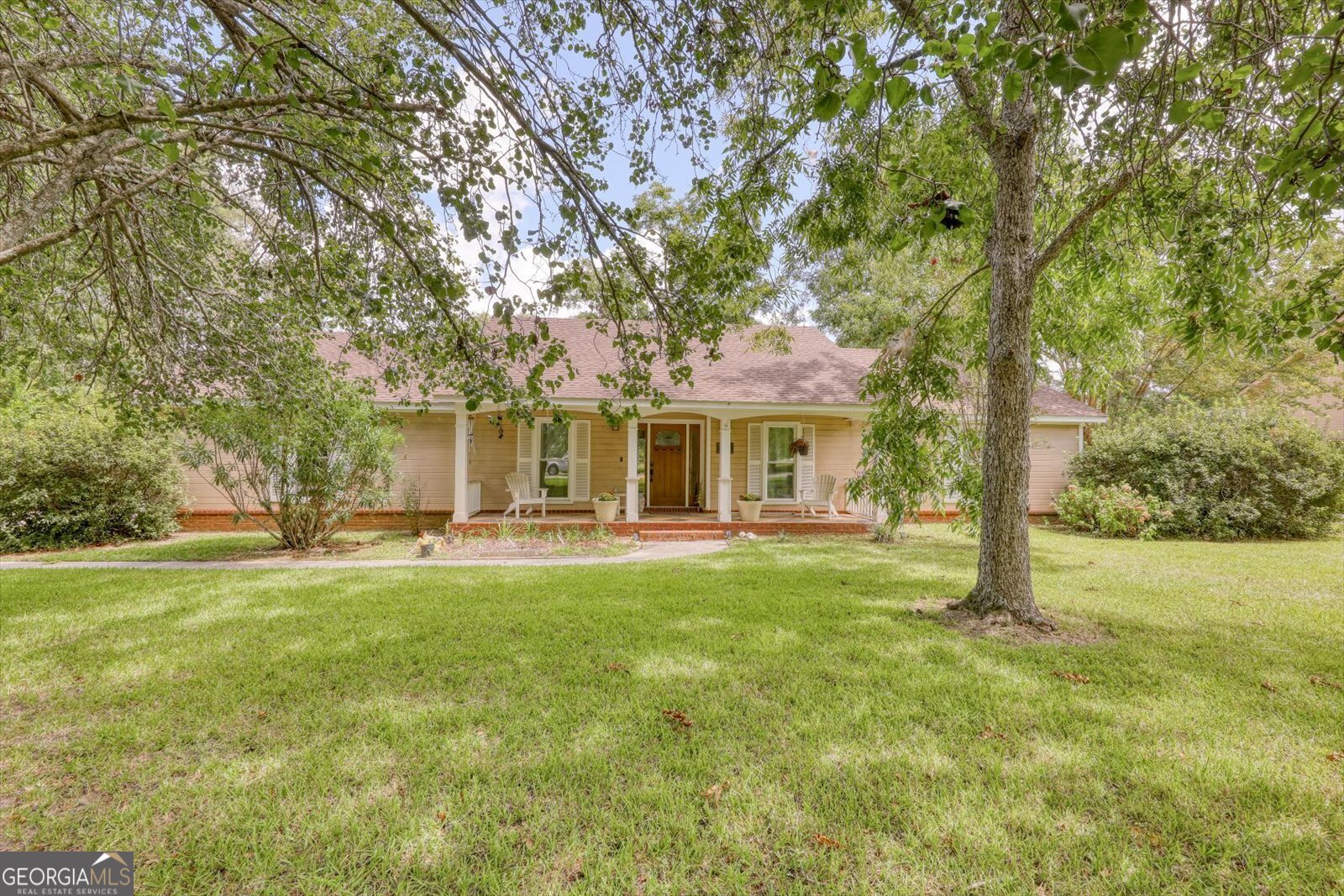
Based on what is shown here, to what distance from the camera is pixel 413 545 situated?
33.9 ft

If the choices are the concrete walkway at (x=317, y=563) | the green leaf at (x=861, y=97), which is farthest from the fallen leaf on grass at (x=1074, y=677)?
the concrete walkway at (x=317, y=563)

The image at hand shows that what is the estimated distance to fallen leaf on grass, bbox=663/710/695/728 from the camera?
3.39 meters

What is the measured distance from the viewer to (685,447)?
1432cm

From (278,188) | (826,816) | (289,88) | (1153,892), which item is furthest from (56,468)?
(1153,892)

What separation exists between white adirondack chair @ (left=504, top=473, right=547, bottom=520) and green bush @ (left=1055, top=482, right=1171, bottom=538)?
12.3m

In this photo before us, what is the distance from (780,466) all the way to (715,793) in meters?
11.8

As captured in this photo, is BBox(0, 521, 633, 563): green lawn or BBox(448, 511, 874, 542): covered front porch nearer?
BBox(0, 521, 633, 563): green lawn

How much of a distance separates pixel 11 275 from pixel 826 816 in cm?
747

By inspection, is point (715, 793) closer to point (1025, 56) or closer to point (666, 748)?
point (666, 748)

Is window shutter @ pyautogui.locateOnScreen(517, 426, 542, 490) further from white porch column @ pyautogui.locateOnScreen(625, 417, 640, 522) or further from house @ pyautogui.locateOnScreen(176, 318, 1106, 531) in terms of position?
white porch column @ pyautogui.locateOnScreen(625, 417, 640, 522)

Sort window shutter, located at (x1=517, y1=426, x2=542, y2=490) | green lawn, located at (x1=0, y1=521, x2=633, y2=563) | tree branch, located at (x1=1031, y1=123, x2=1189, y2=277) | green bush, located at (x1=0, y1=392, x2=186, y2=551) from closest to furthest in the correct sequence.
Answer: tree branch, located at (x1=1031, y1=123, x2=1189, y2=277)
green lawn, located at (x1=0, y1=521, x2=633, y2=563)
green bush, located at (x1=0, y1=392, x2=186, y2=551)
window shutter, located at (x1=517, y1=426, x2=542, y2=490)

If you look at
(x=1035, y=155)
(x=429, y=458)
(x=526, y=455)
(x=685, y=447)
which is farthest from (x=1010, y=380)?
(x=429, y=458)

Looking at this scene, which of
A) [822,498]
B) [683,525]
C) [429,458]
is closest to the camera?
[683,525]

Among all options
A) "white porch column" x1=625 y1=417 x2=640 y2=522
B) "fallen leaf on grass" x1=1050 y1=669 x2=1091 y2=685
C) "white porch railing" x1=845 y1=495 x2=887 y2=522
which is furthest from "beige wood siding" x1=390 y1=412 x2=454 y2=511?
"fallen leaf on grass" x1=1050 y1=669 x2=1091 y2=685
